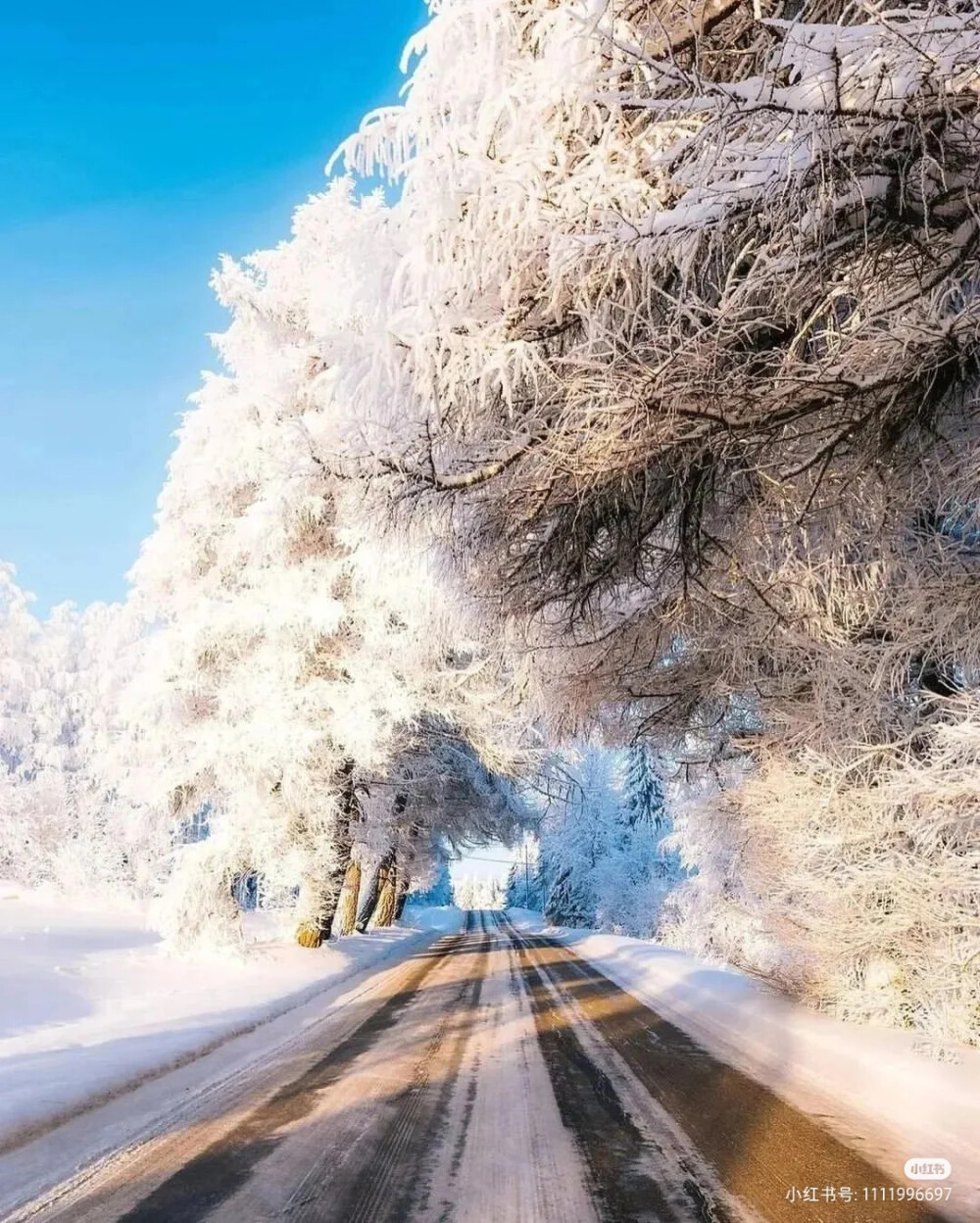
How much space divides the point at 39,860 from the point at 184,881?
1627 centimetres

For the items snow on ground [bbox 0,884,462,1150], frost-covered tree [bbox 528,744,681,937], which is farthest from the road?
frost-covered tree [bbox 528,744,681,937]

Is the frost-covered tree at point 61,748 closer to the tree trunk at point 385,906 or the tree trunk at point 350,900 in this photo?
the tree trunk at point 350,900

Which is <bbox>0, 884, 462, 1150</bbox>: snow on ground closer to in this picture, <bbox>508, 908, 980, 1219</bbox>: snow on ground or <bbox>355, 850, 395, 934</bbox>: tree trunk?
<bbox>508, 908, 980, 1219</bbox>: snow on ground

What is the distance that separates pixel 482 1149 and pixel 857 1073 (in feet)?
10.5

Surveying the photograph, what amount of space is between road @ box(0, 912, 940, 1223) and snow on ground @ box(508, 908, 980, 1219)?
23 centimetres

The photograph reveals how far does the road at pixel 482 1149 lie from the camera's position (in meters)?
3.01

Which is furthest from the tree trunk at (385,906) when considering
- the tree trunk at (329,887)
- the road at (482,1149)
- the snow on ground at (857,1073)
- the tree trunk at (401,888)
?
the road at (482,1149)

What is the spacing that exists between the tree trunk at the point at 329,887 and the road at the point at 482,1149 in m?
7.45

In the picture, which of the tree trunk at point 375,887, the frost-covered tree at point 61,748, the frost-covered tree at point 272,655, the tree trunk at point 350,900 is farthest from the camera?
the frost-covered tree at point 61,748

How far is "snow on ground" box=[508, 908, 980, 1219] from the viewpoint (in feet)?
12.5

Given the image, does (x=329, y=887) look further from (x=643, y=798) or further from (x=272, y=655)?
(x=643, y=798)

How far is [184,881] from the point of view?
1175 centimetres

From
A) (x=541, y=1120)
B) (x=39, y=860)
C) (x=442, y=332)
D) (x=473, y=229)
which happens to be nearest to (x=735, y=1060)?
(x=541, y=1120)

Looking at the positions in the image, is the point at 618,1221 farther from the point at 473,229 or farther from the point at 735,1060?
the point at 473,229
